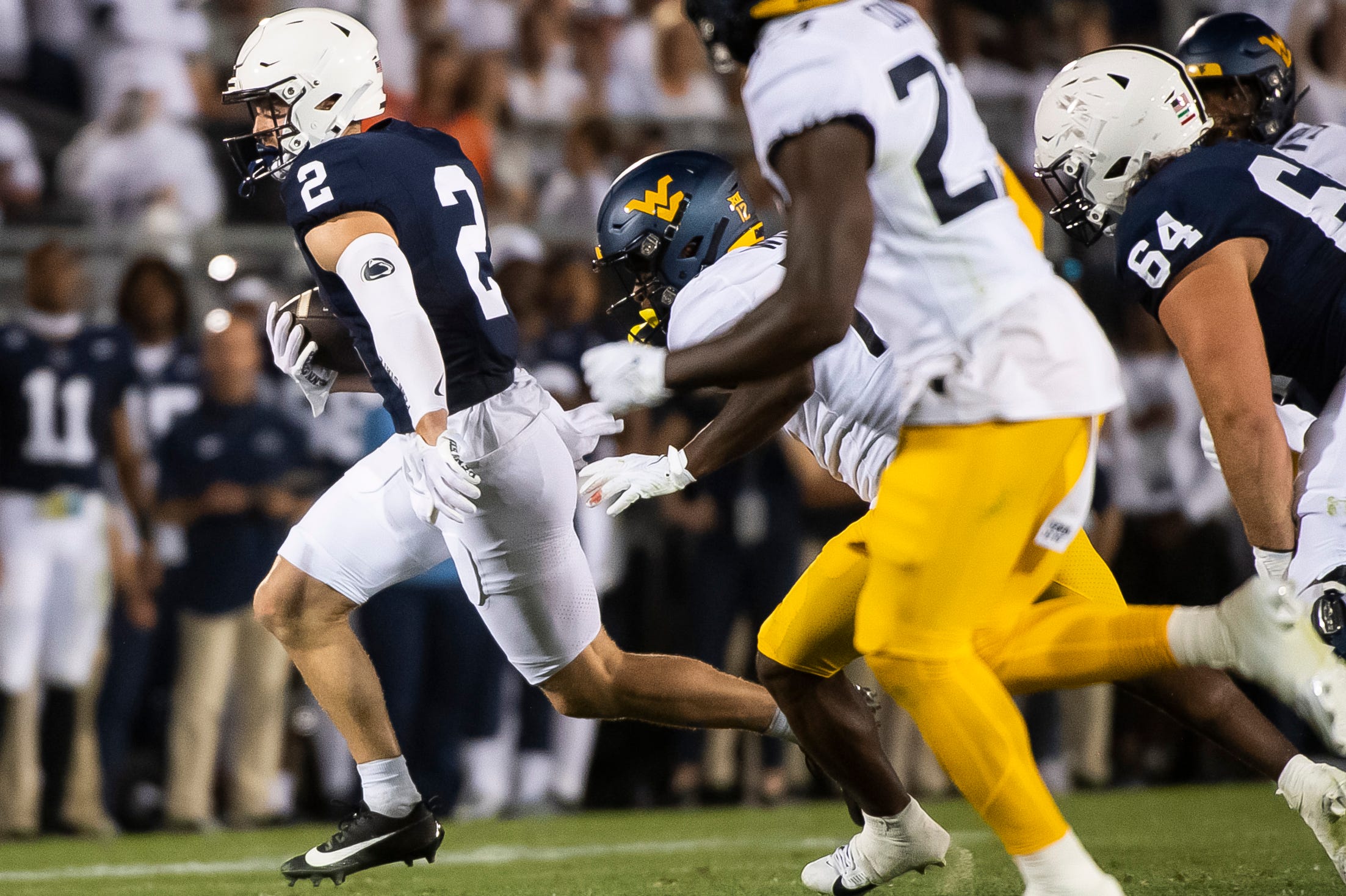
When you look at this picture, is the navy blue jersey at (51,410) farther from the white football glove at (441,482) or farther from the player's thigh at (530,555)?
the white football glove at (441,482)

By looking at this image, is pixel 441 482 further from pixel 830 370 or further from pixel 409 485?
pixel 830 370

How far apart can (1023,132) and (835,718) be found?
6.02m

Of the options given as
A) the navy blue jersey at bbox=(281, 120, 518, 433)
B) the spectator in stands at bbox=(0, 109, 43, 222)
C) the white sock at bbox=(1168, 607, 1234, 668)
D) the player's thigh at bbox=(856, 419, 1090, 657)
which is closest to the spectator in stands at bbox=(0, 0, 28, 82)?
the spectator in stands at bbox=(0, 109, 43, 222)

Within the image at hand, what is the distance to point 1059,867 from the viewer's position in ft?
9.18

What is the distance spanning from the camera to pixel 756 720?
4.23m

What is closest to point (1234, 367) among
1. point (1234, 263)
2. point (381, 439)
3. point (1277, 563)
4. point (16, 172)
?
A: point (1234, 263)

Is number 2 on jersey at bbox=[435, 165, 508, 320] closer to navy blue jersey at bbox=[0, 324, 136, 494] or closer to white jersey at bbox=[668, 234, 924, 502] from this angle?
white jersey at bbox=[668, 234, 924, 502]

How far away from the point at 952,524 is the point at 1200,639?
0.57 metres

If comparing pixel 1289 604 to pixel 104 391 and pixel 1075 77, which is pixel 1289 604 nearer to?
pixel 1075 77

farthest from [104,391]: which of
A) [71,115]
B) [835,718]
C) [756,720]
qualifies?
[835,718]

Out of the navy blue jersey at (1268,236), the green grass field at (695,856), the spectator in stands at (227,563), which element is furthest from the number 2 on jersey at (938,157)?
the spectator in stands at (227,563)

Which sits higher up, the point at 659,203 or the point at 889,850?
the point at 659,203

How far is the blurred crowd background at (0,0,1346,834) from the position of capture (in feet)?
21.9

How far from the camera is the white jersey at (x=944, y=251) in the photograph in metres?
2.78
